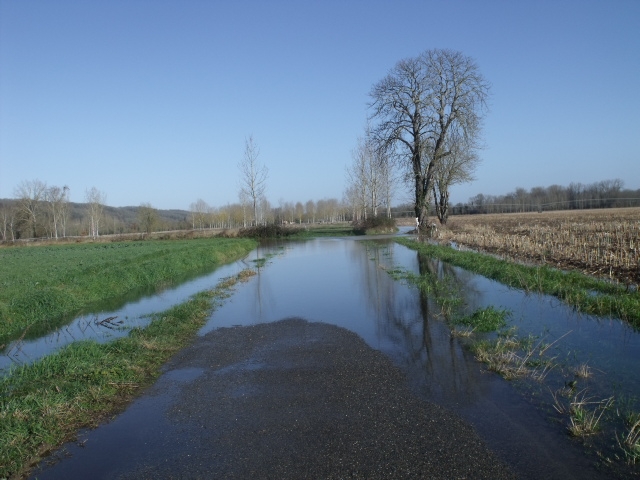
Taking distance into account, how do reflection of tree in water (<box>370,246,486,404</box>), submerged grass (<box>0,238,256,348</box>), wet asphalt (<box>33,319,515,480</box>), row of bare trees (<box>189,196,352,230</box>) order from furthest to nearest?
row of bare trees (<box>189,196,352,230</box>)
submerged grass (<box>0,238,256,348</box>)
reflection of tree in water (<box>370,246,486,404</box>)
wet asphalt (<box>33,319,515,480</box>)

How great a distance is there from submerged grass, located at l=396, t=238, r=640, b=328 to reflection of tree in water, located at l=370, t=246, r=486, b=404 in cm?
193

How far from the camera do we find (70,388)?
636cm

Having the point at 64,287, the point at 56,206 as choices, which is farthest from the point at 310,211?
the point at 64,287

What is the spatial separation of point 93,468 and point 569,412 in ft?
17.2

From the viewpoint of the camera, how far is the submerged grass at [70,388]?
4973 mm

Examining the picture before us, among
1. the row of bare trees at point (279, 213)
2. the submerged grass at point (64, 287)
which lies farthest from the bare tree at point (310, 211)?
the submerged grass at point (64, 287)

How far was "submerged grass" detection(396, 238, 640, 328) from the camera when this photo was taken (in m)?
9.64

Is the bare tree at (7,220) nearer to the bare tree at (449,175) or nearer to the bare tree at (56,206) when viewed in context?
the bare tree at (56,206)

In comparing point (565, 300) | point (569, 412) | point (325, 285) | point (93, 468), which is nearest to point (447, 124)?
point (325, 285)

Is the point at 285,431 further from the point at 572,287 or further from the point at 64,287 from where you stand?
the point at 64,287

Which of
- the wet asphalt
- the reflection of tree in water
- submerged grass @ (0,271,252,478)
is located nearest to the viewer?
the wet asphalt

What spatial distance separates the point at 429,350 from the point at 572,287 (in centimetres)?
616

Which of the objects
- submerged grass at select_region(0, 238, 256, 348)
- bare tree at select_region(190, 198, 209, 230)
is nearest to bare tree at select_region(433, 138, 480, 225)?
submerged grass at select_region(0, 238, 256, 348)

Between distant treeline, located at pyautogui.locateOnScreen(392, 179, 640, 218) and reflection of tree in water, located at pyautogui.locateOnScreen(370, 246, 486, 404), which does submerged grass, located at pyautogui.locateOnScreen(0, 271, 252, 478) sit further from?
distant treeline, located at pyautogui.locateOnScreen(392, 179, 640, 218)
